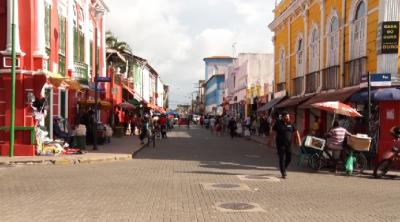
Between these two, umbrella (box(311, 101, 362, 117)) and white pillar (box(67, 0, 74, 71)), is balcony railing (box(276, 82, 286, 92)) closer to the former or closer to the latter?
white pillar (box(67, 0, 74, 71))

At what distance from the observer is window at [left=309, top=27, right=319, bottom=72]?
26.4 meters

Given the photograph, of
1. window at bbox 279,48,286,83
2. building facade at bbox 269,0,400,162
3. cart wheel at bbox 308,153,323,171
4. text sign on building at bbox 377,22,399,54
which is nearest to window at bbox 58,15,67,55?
building facade at bbox 269,0,400,162

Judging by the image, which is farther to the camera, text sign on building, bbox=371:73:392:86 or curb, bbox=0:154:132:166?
curb, bbox=0:154:132:166

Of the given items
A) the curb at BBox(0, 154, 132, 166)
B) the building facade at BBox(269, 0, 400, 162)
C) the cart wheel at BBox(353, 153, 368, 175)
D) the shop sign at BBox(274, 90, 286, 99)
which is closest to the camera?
the cart wheel at BBox(353, 153, 368, 175)

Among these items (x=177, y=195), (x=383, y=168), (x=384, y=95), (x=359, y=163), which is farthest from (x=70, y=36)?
(x=177, y=195)

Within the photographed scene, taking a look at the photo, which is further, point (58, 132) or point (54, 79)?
point (58, 132)

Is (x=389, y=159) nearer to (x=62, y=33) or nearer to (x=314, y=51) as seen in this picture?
(x=314, y=51)

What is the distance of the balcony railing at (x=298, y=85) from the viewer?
29.1 m

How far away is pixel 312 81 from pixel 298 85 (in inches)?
126

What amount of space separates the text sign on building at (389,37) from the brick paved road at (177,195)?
4762 millimetres

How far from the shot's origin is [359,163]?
15.8m

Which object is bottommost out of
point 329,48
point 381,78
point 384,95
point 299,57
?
point 384,95

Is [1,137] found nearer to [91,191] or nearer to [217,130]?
[91,191]

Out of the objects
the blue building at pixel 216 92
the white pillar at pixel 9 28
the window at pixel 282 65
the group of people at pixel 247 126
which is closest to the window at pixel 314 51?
the window at pixel 282 65
